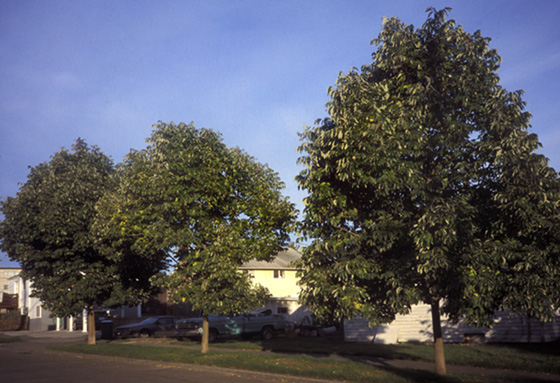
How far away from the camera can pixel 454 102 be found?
10.6 meters

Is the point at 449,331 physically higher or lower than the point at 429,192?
lower

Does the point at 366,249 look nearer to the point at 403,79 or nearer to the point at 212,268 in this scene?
the point at 403,79

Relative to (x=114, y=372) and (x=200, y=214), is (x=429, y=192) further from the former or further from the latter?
(x=114, y=372)

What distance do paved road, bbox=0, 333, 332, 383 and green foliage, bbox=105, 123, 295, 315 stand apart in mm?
2599

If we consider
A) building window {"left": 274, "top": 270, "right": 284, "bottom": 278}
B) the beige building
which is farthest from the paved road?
the beige building

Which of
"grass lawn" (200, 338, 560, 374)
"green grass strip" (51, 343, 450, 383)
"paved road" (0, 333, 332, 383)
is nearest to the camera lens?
"green grass strip" (51, 343, 450, 383)

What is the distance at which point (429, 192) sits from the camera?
10.5m

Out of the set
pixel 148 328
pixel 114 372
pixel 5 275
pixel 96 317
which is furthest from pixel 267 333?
pixel 5 275

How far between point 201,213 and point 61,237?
9.36 metres

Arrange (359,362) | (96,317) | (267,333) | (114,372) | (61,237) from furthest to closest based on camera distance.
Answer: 1. (96,317)
2. (267,333)
3. (61,237)
4. (359,362)
5. (114,372)

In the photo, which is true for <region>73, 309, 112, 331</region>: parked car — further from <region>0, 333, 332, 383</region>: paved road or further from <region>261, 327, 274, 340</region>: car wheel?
<region>0, 333, 332, 383</region>: paved road

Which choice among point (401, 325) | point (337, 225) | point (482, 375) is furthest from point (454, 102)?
point (401, 325)

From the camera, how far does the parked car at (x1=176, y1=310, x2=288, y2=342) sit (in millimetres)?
28953

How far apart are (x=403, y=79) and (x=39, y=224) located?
18.5 metres
